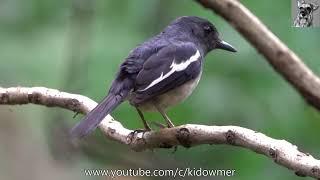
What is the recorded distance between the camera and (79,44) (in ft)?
6.38

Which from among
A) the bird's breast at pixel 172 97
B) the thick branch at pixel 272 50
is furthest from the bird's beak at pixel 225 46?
the thick branch at pixel 272 50

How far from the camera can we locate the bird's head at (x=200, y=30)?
283 centimetres

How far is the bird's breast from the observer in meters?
2.44

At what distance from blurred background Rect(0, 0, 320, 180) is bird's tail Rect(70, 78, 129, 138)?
0.11 m

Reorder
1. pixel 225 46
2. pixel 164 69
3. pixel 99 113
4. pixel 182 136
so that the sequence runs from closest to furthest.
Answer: pixel 182 136, pixel 99 113, pixel 164 69, pixel 225 46

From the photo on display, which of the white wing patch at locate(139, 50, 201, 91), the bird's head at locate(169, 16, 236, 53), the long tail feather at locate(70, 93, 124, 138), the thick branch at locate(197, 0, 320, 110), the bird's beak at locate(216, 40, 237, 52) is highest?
the bird's head at locate(169, 16, 236, 53)

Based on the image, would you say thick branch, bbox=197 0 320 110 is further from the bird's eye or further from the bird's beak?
the bird's eye

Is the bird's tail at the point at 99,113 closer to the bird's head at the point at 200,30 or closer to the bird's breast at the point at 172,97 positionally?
the bird's breast at the point at 172,97

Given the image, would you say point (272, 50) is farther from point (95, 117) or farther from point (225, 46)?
point (225, 46)

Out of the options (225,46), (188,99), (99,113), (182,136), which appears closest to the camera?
(182,136)

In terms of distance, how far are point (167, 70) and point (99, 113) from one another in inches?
16.9

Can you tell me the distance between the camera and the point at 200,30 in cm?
284

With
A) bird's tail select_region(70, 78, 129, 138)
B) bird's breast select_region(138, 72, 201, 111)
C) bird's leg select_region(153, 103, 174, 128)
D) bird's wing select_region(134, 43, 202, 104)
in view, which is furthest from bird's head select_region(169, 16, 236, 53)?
bird's tail select_region(70, 78, 129, 138)

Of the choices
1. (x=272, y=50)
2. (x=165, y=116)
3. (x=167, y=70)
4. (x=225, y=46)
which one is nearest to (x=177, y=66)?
(x=167, y=70)
